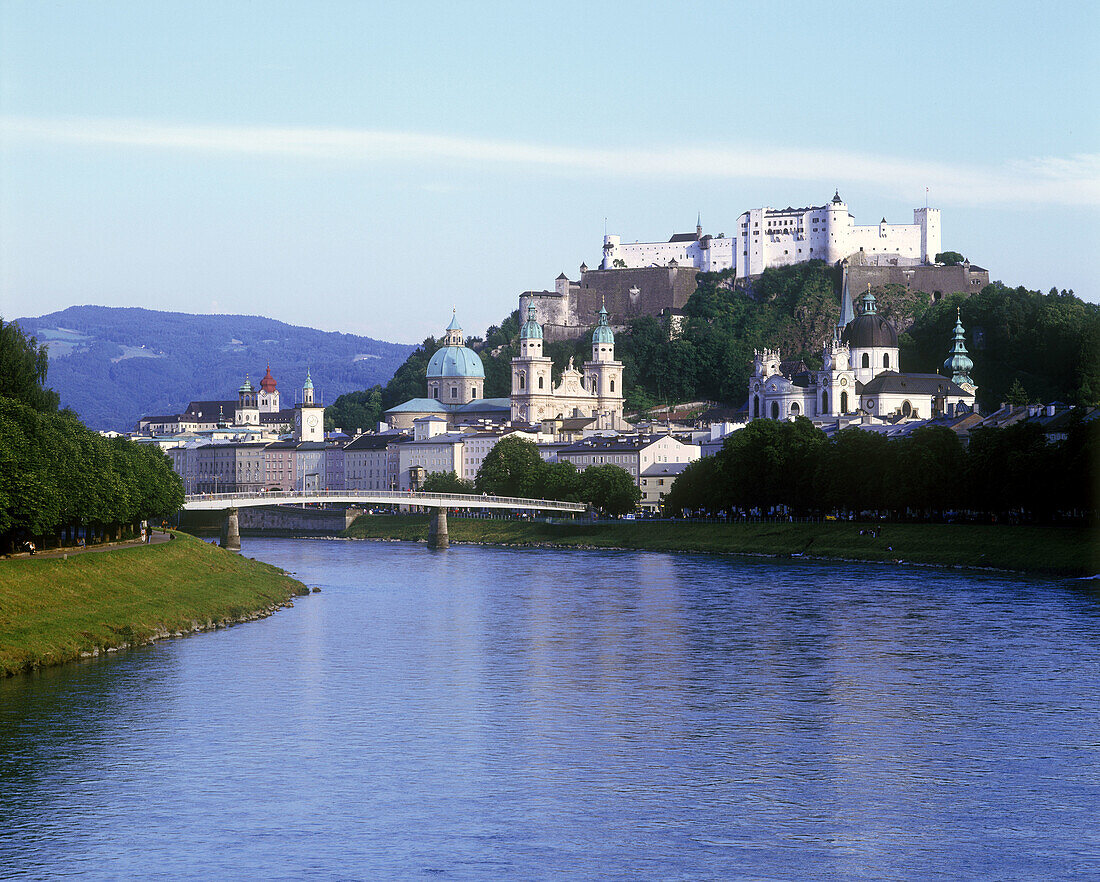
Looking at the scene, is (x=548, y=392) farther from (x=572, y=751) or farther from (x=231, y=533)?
(x=572, y=751)

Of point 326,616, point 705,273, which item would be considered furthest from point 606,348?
point 326,616

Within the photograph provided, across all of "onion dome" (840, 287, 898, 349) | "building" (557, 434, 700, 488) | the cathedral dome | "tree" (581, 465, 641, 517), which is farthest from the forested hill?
"tree" (581, 465, 641, 517)

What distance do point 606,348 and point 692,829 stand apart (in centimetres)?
12304

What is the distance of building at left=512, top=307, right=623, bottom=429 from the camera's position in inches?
5645

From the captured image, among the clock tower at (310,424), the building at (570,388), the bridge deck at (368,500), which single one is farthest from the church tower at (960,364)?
the clock tower at (310,424)

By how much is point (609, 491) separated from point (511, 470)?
13045 mm

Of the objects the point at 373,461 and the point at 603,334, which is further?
the point at 373,461

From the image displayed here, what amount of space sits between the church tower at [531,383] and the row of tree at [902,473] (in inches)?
1993

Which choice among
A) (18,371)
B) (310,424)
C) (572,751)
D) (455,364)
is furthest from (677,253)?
(572,751)

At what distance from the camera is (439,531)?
91.0 m

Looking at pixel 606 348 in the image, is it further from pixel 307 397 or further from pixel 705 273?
pixel 307 397

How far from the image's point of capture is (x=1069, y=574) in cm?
5403

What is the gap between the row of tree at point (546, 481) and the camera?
323 feet

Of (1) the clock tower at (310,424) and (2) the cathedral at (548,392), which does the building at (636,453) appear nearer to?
(2) the cathedral at (548,392)
